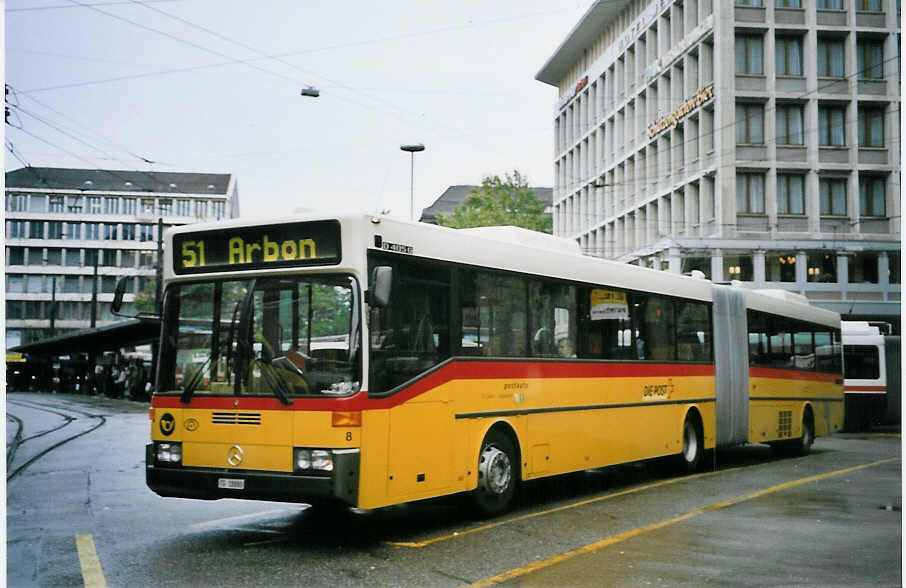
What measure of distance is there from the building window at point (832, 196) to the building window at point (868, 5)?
283 inches

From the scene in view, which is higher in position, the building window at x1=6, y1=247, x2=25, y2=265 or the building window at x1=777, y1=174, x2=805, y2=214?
the building window at x1=777, y1=174, x2=805, y2=214

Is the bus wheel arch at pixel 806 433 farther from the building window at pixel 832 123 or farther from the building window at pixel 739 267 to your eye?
the building window at pixel 832 123

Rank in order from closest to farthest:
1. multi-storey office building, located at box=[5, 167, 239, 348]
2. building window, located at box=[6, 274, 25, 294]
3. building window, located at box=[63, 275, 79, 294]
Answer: multi-storey office building, located at box=[5, 167, 239, 348], building window, located at box=[6, 274, 25, 294], building window, located at box=[63, 275, 79, 294]

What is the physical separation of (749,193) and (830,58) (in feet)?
21.6

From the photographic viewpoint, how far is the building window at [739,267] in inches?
1748

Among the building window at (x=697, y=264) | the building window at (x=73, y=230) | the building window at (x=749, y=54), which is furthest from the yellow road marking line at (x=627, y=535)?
the building window at (x=73, y=230)

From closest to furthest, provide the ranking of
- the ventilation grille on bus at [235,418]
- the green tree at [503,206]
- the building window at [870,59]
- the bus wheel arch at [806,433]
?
the ventilation grille on bus at [235,418], the bus wheel arch at [806,433], the building window at [870,59], the green tree at [503,206]

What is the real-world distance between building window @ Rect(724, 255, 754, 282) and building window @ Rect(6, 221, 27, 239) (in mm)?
29778

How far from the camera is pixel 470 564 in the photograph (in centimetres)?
834

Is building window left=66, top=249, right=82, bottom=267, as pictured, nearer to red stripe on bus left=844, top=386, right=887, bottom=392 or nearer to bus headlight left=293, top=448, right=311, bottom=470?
red stripe on bus left=844, top=386, right=887, bottom=392

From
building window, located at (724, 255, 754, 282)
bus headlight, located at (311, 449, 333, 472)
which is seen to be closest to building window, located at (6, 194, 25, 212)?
building window, located at (724, 255, 754, 282)

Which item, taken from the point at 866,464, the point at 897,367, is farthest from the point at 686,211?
the point at 866,464

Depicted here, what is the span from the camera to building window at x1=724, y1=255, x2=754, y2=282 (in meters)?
44.4

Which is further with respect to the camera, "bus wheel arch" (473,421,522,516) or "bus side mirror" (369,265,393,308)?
"bus wheel arch" (473,421,522,516)
